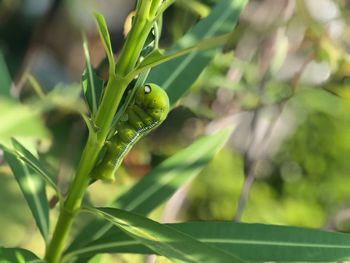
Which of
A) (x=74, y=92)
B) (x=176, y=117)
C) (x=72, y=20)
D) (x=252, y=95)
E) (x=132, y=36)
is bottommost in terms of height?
(x=132, y=36)

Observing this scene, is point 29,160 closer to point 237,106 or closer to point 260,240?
point 260,240

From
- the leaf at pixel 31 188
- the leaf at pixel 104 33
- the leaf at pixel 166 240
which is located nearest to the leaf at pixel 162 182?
the leaf at pixel 31 188

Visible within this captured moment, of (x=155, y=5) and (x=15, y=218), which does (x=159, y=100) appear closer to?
(x=155, y=5)

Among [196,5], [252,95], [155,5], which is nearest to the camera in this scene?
[155,5]

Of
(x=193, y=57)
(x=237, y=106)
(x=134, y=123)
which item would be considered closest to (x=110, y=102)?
(x=134, y=123)

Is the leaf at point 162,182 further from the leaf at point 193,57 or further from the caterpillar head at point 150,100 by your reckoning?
the caterpillar head at point 150,100

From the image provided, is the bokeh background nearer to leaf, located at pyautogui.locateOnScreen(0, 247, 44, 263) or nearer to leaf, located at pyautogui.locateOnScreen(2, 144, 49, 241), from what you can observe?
leaf, located at pyautogui.locateOnScreen(2, 144, 49, 241)

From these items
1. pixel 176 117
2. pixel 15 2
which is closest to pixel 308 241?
pixel 176 117
